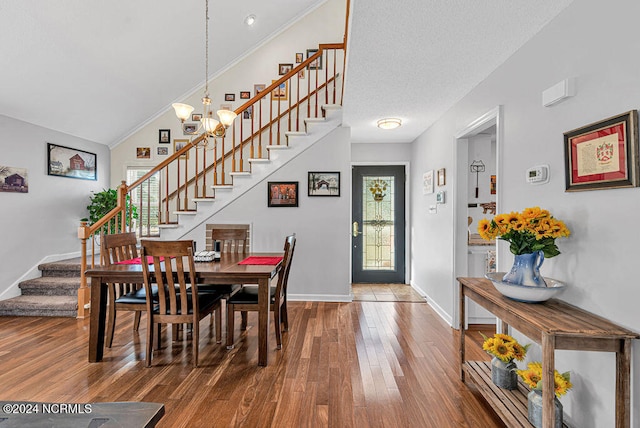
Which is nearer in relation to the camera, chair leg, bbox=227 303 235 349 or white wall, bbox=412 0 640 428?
white wall, bbox=412 0 640 428

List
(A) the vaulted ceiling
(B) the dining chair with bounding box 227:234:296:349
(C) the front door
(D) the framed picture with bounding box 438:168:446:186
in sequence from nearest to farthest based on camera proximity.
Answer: (A) the vaulted ceiling → (B) the dining chair with bounding box 227:234:296:349 → (D) the framed picture with bounding box 438:168:446:186 → (C) the front door

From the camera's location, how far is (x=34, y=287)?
4.23m

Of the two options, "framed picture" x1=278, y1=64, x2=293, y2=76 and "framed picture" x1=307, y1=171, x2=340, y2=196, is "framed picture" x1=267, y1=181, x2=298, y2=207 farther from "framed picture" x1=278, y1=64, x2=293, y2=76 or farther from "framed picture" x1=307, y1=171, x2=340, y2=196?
"framed picture" x1=278, y1=64, x2=293, y2=76

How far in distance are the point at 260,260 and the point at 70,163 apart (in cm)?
395

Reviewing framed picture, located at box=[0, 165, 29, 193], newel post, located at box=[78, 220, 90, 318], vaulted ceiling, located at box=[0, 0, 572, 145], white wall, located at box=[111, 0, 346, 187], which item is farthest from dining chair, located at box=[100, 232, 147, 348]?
white wall, located at box=[111, 0, 346, 187]

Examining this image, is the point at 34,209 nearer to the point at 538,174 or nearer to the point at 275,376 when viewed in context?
the point at 275,376

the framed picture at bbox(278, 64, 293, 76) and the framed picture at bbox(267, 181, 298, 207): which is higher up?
the framed picture at bbox(278, 64, 293, 76)

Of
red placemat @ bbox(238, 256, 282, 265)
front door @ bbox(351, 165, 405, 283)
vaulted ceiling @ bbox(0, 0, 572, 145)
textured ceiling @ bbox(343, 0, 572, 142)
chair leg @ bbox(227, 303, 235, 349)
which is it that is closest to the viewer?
textured ceiling @ bbox(343, 0, 572, 142)

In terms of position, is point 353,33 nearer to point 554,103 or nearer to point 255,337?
point 554,103

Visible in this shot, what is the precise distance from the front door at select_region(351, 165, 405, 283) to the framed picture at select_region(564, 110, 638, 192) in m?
3.77

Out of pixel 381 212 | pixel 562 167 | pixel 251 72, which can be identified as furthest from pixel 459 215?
pixel 251 72

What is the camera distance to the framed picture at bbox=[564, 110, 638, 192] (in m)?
1.43

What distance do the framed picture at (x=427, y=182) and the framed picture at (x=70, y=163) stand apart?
5.41 meters

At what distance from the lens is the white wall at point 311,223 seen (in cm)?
456
